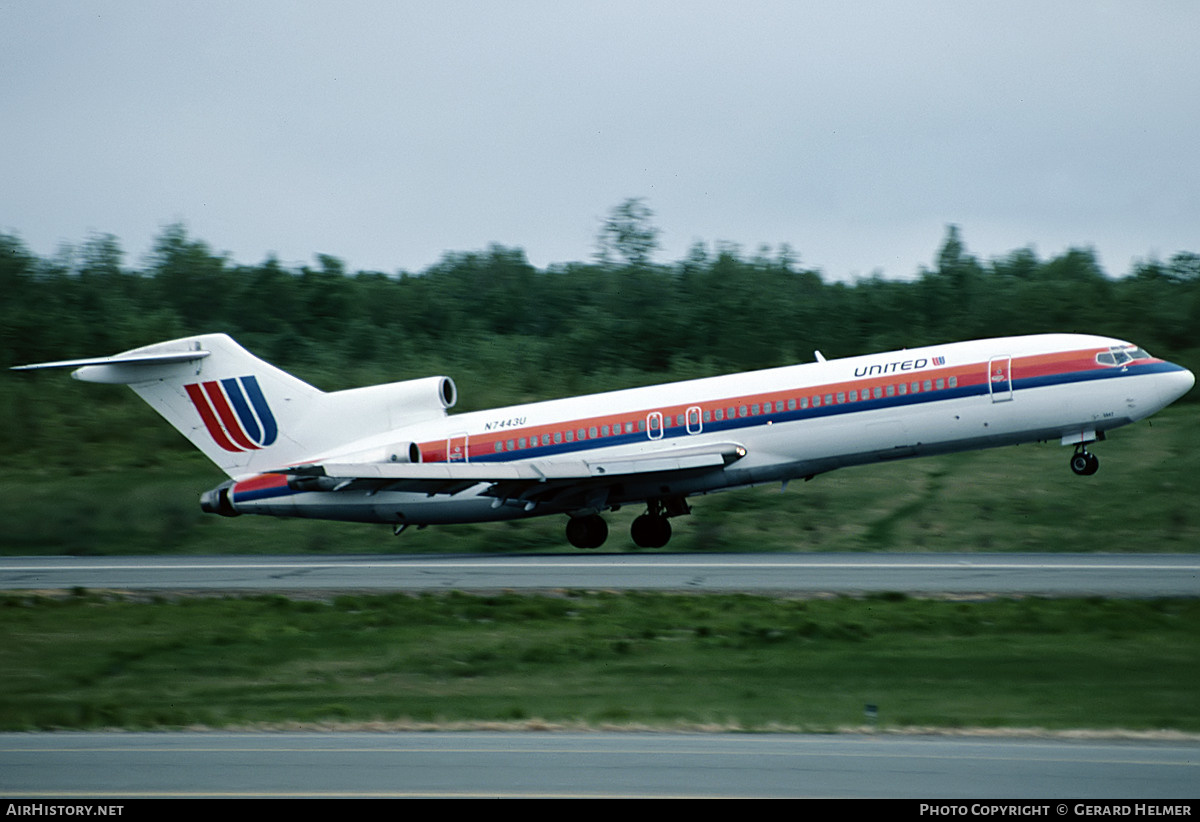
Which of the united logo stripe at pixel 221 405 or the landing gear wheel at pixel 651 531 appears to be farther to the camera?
the landing gear wheel at pixel 651 531

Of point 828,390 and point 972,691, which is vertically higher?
point 828,390

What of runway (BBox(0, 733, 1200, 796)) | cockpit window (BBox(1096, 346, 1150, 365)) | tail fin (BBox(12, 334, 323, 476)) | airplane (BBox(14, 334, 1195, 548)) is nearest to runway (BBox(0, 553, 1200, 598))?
airplane (BBox(14, 334, 1195, 548))

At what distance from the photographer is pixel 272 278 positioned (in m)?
62.7

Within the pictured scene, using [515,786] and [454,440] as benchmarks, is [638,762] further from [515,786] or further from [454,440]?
[454,440]

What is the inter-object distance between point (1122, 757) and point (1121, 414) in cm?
1763

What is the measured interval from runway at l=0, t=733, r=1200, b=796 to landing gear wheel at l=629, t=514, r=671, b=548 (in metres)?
19.6

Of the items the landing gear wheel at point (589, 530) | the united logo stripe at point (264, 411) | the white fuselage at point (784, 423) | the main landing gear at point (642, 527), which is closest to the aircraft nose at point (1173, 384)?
the white fuselage at point (784, 423)

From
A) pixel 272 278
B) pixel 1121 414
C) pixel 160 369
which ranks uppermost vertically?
pixel 272 278

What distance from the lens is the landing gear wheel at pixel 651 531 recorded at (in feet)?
101

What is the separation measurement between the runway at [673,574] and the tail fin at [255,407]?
9.99 ft

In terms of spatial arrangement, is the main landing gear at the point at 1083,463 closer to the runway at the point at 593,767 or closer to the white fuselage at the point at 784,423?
the white fuselage at the point at 784,423

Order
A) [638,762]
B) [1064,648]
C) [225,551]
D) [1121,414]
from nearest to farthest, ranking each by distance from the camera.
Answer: [638,762] < [1064,648] < [1121,414] < [225,551]

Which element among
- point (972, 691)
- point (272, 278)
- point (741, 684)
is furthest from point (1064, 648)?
point (272, 278)
